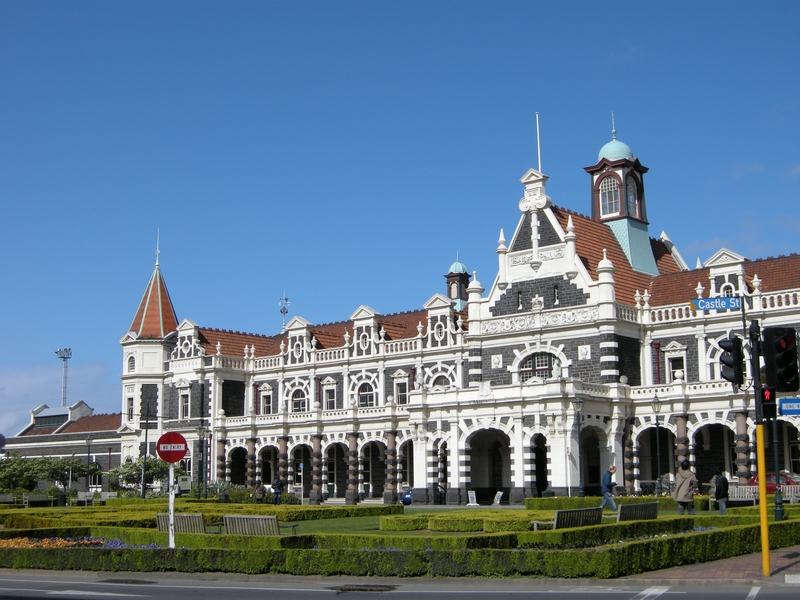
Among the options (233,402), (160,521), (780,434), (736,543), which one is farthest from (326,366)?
(736,543)

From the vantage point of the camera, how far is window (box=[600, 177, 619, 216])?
212 ft

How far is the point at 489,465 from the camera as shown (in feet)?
191

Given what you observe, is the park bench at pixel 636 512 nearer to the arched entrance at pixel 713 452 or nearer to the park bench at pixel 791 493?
the park bench at pixel 791 493

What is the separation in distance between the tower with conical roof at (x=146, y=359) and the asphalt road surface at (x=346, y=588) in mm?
55046

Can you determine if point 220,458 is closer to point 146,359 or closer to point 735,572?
point 146,359

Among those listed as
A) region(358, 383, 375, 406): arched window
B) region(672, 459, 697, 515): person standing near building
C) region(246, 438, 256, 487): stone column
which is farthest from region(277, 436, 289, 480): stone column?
region(672, 459, 697, 515): person standing near building

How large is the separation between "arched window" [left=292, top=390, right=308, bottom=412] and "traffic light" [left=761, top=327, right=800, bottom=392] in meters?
55.4

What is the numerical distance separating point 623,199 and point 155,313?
123ft

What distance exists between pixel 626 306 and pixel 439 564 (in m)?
37.7

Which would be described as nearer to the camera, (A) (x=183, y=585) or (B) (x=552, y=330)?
(A) (x=183, y=585)

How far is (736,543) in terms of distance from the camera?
23.4 meters

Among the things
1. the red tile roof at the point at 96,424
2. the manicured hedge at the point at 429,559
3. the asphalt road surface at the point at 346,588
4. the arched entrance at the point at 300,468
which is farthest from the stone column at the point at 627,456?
the red tile roof at the point at 96,424

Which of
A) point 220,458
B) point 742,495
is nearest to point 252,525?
point 742,495

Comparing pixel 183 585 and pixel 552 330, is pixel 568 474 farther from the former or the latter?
pixel 183 585
